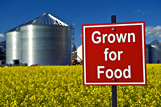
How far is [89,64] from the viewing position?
10.0ft

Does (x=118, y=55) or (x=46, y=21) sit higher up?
(x=46, y=21)

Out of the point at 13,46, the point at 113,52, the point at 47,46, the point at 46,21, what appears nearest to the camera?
the point at 113,52

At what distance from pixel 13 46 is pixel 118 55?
48.1 meters

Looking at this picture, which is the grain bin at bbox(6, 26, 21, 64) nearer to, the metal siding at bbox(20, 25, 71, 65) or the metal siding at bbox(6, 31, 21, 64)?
the metal siding at bbox(6, 31, 21, 64)

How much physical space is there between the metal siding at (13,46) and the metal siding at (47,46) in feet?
19.8

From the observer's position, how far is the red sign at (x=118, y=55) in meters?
2.99

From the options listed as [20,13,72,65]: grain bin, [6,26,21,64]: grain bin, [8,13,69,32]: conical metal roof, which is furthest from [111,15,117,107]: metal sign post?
[6,26,21,64]: grain bin

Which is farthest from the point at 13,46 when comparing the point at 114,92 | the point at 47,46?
the point at 114,92

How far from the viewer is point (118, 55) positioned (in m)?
3.00

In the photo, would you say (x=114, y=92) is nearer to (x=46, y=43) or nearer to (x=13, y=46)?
(x=46, y=43)

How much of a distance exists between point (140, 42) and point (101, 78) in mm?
648

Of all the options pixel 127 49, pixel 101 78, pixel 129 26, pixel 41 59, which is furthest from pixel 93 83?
pixel 41 59

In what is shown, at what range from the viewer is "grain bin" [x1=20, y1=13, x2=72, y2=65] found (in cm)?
4062

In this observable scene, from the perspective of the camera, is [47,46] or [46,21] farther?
[46,21]
